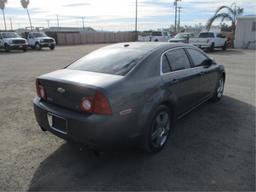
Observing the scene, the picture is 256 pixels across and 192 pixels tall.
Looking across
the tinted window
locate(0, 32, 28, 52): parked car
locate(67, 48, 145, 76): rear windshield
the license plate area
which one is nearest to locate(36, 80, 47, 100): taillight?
the license plate area

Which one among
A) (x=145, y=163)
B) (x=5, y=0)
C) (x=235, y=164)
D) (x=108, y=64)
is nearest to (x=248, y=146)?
(x=235, y=164)

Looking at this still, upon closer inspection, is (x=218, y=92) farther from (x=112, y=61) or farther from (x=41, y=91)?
(x=41, y=91)

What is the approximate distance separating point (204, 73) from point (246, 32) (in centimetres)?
2170

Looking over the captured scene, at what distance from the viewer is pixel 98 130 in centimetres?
266

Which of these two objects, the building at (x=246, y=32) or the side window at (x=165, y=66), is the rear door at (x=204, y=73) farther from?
the building at (x=246, y=32)

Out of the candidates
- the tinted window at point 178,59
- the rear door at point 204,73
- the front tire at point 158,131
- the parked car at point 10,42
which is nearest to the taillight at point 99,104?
the front tire at point 158,131

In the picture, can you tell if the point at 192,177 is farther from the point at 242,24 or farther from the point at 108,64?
the point at 242,24

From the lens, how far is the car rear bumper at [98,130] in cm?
267

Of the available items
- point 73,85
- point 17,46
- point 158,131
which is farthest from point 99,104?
point 17,46

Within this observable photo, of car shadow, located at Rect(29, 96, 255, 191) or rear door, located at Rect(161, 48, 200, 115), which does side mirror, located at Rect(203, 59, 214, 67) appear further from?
car shadow, located at Rect(29, 96, 255, 191)

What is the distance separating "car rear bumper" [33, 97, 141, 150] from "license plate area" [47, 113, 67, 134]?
0.03m

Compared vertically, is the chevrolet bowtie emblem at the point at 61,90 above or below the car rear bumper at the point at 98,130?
above

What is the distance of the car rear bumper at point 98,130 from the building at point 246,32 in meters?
23.8

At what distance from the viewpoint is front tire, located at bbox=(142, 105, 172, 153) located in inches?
124
